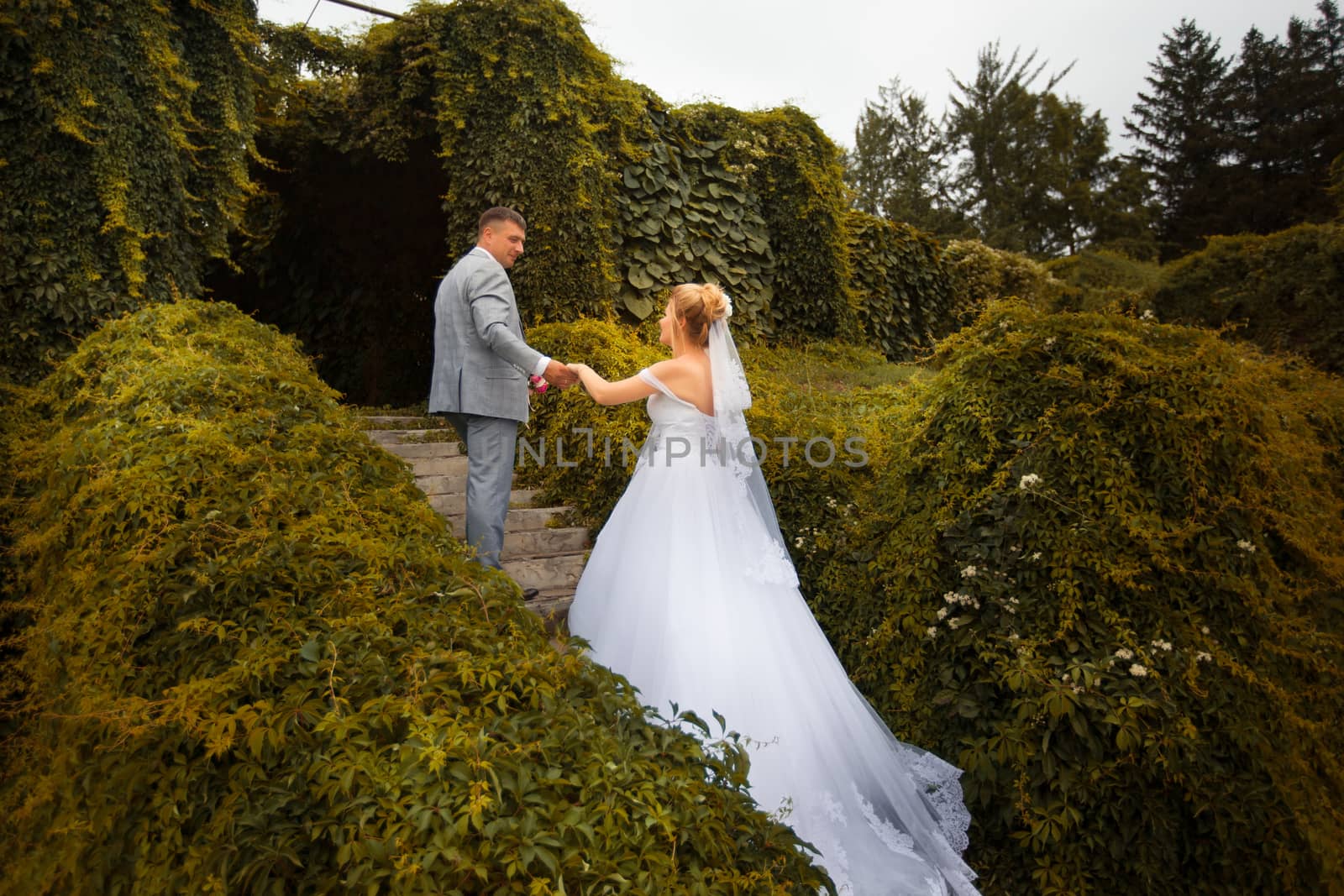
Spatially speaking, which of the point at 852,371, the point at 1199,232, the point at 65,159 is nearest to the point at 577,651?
the point at 65,159

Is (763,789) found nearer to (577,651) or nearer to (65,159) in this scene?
(577,651)

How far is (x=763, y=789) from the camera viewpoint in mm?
2688

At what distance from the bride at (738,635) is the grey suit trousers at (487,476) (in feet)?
1.94

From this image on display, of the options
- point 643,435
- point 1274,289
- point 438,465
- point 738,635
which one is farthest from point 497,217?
point 1274,289

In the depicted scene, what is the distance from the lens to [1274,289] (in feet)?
34.9

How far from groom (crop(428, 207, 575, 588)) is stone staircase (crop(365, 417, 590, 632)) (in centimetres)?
54

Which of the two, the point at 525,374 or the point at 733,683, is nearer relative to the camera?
the point at 733,683

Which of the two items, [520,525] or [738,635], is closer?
[738,635]

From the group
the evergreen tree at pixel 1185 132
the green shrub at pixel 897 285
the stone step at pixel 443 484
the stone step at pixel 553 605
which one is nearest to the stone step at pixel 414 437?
the stone step at pixel 443 484

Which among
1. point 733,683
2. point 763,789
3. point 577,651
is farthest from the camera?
point 733,683

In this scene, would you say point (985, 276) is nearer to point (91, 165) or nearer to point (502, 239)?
point (502, 239)

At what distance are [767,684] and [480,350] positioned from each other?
7.49ft

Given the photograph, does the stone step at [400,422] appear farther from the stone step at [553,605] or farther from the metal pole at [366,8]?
the metal pole at [366,8]

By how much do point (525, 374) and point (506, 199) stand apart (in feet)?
13.8
